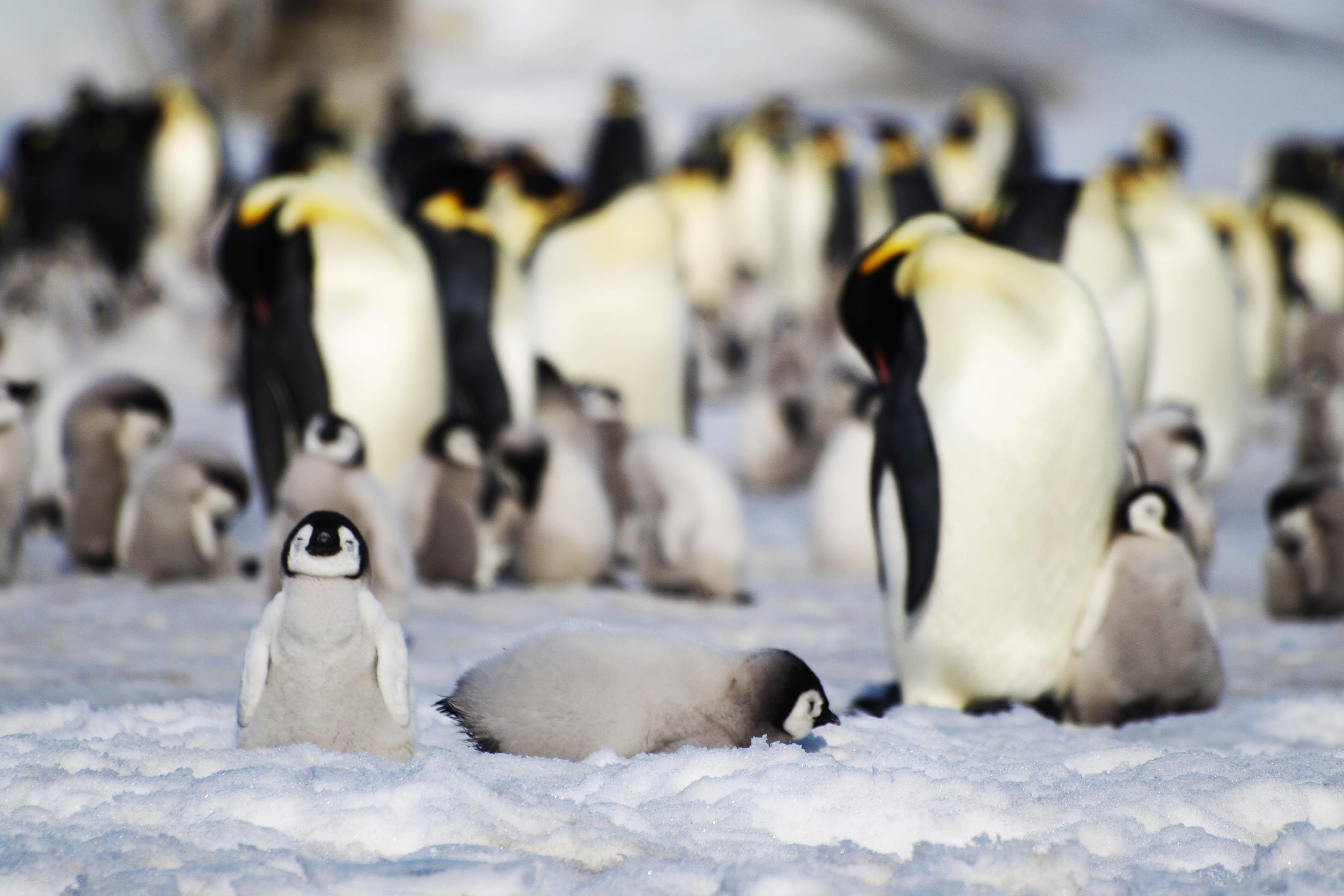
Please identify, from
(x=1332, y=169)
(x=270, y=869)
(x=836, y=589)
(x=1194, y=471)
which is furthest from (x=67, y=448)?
(x=1332, y=169)

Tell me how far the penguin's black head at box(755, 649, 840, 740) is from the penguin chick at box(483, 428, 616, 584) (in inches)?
96.0

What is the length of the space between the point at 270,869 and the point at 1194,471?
383 cm

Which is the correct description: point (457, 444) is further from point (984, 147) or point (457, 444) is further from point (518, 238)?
point (984, 147)

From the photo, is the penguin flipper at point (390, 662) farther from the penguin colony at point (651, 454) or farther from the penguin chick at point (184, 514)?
the penguin chick at point (184, 514)

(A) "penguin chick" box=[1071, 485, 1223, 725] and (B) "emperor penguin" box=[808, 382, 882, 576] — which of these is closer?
(A) "penguin chick" box=[1071, 485, 1223, 725]

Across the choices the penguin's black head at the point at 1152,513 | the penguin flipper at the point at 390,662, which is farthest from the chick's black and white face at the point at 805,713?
the penguin's black head at the point at 1152,513

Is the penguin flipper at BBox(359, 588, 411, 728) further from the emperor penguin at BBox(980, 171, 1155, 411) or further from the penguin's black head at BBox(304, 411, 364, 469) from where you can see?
the emperor penguin at BBox(980, 171, 1155, 411)

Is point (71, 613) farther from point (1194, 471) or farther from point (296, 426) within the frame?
point (1194, 471)

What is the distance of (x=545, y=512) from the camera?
5.13m

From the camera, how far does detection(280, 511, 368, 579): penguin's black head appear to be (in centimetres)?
264

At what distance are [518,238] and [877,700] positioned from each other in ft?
27.0

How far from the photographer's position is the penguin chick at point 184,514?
4875 millimetres

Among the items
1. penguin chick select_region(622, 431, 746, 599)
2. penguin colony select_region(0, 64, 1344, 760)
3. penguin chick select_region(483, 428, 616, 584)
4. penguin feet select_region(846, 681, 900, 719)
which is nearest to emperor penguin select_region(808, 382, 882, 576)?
penguin colony select_region(0, 64, 1344, 760)

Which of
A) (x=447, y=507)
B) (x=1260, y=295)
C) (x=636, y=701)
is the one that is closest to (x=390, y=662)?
(x=636, y=701)
